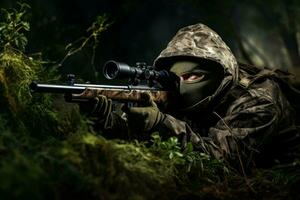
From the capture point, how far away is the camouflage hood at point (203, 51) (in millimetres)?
5219

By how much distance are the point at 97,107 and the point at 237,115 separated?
57.7 inches

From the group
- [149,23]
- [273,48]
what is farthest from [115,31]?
[273,48]

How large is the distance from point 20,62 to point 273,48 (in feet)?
33.9

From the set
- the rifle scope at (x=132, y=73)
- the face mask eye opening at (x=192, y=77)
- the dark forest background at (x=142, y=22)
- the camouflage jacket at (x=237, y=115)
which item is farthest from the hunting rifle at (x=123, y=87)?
the dark forest background at (x=142, y=22)

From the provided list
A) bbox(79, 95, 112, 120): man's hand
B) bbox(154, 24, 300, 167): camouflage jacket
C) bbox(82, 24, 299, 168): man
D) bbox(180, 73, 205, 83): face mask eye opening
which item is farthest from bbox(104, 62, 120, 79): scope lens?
bbox(180, 73, 205, 83): face mask eye opening

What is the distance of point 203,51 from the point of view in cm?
528

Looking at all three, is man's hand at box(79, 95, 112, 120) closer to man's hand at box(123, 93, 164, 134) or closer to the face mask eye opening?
man's hand at box(123, 93, 164, 134)

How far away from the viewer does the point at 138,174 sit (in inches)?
132

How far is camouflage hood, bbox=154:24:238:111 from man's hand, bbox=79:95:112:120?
1.29m

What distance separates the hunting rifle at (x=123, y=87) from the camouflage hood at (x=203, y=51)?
34 cm

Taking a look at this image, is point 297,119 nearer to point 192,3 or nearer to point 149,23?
point 192,3

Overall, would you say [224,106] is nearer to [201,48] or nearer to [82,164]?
[201,48]

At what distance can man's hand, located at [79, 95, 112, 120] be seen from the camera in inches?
166

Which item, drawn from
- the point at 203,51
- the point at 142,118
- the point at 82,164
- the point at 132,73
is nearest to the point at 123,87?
the point at 132,73
